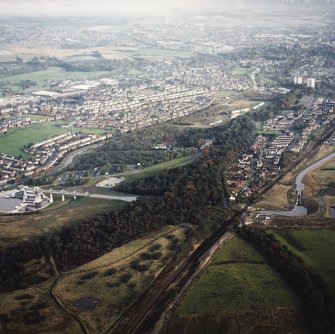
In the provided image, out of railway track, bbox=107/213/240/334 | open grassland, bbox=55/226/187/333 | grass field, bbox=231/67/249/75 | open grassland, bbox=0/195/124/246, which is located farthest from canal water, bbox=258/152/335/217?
grass field, bbox=231/67/249/75

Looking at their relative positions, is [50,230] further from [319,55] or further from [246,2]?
[246,2]

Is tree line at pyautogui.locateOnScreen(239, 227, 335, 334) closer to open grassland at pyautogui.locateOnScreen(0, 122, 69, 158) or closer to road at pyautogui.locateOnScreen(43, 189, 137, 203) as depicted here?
road at pyautogui.locateOnScreen(43, 189, 137, 203)

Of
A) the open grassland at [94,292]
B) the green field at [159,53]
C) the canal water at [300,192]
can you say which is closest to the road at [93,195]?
the open grassland at [94,292]

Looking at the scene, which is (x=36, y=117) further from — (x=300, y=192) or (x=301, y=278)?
(x=301, y=278)

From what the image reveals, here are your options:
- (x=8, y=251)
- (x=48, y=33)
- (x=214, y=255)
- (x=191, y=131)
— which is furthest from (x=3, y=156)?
(x=48, y=33)

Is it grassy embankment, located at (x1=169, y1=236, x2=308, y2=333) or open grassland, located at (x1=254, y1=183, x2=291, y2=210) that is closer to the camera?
grassy embankment, located at (x1=169, y1=236, x2=308, y2=333)
